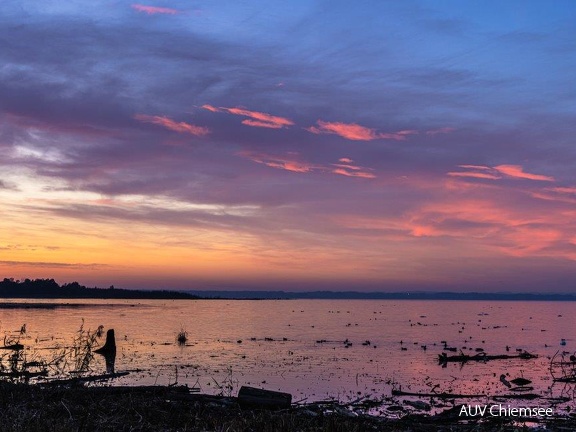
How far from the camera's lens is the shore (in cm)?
1155

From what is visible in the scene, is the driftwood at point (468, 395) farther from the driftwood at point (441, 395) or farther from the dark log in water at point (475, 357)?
the dark log in water at point (475, 357)

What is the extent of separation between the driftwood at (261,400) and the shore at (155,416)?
0.29m

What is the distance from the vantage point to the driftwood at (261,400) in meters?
16.2

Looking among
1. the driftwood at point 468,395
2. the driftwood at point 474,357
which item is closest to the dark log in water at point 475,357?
the driftwood at point 474,357

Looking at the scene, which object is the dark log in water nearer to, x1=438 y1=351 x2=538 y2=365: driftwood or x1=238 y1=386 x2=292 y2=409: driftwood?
x1=438 y1=351 x2=538 y2=365: driftwood

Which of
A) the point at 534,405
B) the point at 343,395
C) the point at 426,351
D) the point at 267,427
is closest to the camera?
the point at 267,427

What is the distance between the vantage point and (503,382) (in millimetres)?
31906

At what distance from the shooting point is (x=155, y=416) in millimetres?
13305

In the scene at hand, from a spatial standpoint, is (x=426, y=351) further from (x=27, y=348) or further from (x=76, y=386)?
(x=76, y=386)

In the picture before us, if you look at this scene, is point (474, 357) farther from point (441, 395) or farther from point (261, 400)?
point (261, 400)

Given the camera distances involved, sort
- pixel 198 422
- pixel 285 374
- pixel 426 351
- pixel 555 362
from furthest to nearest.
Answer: pixel 426 351 < pixel 555 362 < pixel 285 374 < pixel 198 422

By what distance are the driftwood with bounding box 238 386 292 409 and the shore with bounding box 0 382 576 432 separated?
29 cm

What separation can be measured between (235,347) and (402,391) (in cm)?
2708

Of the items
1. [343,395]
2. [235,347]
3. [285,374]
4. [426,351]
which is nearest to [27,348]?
[235,347]
